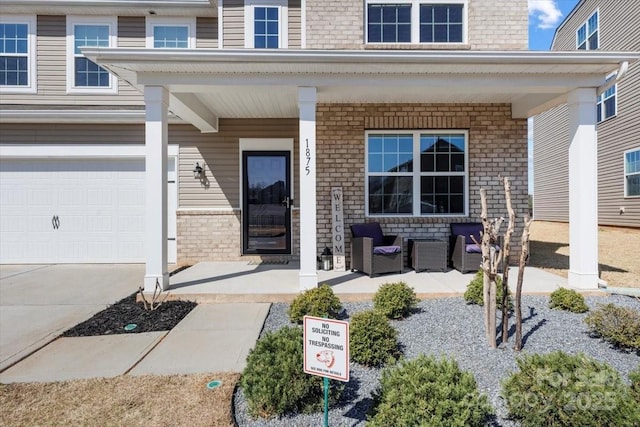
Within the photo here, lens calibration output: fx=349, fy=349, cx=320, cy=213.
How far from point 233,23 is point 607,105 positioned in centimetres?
1348

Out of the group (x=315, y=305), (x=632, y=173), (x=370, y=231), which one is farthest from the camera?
(x=632, y=173)

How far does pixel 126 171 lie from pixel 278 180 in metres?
3.25

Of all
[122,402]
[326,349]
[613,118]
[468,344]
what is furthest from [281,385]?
[613,118]

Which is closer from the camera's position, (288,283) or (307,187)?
(307,187)

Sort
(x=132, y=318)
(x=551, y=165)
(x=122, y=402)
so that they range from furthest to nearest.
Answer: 1. (x=551, y=165)
2. (x=132, y=318)
3. (x=122, y=402)

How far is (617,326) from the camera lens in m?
3.15

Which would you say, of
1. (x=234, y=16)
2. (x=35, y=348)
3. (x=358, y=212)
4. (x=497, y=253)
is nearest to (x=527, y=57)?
(x=497, y=253)

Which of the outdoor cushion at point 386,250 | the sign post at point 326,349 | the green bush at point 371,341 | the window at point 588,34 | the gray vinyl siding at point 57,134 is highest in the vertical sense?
the window at point 588,34

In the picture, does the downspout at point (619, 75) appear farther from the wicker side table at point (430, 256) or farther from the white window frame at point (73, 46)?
the white window frame at point (73, 46)

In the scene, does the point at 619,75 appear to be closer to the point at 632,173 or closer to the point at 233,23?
the point at 233,23

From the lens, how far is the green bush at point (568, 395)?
72.9 inches

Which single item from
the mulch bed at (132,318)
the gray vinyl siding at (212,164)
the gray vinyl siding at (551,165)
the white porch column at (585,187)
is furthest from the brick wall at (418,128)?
the gray vinyl siding at (551,165)

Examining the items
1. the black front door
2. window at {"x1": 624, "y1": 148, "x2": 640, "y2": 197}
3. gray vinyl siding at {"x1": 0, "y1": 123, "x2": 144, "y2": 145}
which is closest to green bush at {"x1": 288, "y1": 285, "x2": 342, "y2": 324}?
the black front door

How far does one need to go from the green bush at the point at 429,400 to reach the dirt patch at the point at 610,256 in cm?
468
